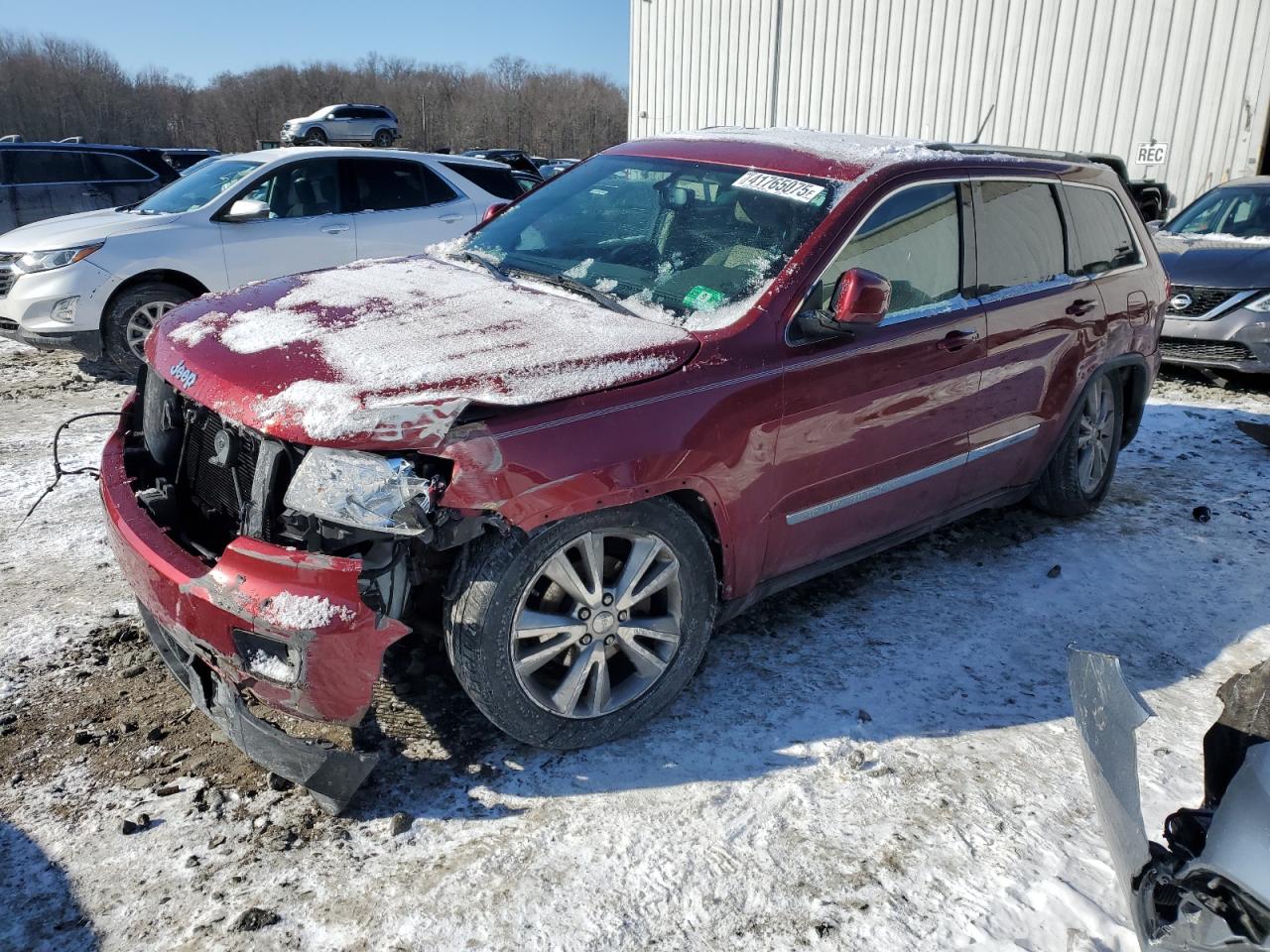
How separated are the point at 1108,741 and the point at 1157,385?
6.56 metres

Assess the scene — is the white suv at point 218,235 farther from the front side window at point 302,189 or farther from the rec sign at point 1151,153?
the rec sign at point 1151,153

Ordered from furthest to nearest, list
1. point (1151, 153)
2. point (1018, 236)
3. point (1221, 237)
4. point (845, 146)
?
point (1151, 153), point (1221, 237), point (1018, 236), point (845, 146)

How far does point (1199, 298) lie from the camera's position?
24.6 feet

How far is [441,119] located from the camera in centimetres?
7569

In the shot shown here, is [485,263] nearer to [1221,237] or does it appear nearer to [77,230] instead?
[77,230]

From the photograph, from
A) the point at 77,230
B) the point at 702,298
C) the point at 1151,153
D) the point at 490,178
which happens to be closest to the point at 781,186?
the point at 702,298

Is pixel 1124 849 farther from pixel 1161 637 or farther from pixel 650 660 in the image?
pixel 1161 637

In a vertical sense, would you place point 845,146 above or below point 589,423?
above

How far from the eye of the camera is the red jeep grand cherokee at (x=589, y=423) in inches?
95.5

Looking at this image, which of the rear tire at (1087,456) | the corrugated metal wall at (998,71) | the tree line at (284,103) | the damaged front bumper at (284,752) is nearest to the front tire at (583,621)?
the damaged front bumper at (284,752)

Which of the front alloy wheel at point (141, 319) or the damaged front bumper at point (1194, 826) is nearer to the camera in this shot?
the damaged front bumper at point (1194, 826)

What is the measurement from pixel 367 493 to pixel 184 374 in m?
0.85

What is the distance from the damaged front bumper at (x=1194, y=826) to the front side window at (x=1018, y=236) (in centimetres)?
192

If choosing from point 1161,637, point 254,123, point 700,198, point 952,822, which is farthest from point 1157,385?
point 254,123
